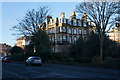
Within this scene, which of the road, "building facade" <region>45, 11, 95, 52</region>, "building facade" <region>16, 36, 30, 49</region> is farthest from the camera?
"building facade" <region>45, 11, 95, 52</region>

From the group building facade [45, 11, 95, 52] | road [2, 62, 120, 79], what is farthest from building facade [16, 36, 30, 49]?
road [2, 62, 120, 79]

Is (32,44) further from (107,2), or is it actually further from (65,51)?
(107,2)

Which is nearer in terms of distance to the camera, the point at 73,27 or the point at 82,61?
the point at 82,61

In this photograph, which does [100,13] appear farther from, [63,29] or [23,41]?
[23,41]

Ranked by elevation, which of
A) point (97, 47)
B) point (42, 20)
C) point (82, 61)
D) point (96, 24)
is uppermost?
point (42, 20)

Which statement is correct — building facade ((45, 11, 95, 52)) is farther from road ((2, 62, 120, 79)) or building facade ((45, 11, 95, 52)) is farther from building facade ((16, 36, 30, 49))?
road ((2, 62, 120, 79))

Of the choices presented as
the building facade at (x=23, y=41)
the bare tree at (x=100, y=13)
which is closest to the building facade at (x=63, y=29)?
the building facade at (x=23, y=41)

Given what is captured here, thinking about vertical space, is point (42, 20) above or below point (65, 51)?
above

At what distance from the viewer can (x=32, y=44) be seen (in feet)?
184

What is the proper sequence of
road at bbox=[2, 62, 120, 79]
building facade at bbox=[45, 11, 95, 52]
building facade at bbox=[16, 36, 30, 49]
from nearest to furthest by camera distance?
road at bbox=[2, 62, 120, 79], building facade at bbox=[16, 36, 30, 49], building facade at bbox=[45, 11, 95, 52]

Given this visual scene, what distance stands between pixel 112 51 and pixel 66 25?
41.6 meters

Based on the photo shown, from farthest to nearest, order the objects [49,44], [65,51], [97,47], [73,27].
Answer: [73,27] → [49,44] → [65,51] → [97,47]

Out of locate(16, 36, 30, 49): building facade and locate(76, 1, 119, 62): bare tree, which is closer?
locate(76, 1, 119, 62): bare tree

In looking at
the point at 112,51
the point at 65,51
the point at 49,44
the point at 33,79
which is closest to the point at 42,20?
the point at 49,44
